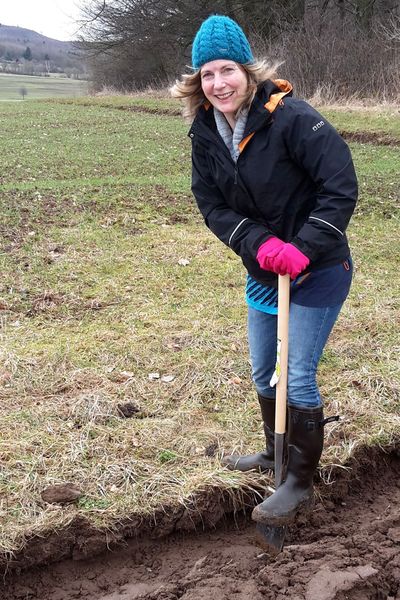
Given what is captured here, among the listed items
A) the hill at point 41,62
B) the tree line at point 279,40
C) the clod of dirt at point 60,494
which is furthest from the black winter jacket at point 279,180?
the hill at point 41,62

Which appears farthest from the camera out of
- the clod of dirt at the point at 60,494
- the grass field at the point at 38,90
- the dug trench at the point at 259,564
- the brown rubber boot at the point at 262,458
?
the grass field at the point at 38,90

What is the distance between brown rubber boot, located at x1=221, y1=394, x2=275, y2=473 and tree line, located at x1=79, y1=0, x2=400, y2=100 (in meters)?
11.8

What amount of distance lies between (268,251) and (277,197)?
0.80 feet

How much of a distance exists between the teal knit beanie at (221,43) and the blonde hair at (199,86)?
6cm

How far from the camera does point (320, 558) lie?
2.85 metres

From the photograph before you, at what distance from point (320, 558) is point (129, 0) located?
37.9 metres

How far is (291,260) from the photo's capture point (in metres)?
2.69

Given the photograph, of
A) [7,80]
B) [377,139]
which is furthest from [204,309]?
[7,80]

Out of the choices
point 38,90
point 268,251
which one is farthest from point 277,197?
point 38,90

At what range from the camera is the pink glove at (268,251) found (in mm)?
2746

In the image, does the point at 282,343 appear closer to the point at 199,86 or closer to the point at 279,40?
the point at 199,86

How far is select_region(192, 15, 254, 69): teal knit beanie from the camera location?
275 cm

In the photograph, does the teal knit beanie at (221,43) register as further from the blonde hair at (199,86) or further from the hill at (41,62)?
the hill at (41,62)

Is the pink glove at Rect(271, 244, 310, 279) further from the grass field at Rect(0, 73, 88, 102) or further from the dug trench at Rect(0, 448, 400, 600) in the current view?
the grass field at Rect(0, 73, 88, 102)
